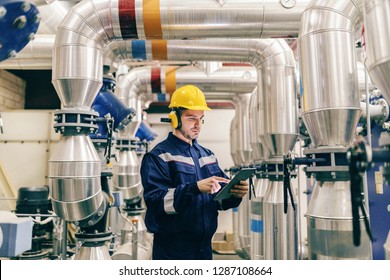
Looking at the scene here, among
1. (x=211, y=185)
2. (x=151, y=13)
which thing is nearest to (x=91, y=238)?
(x=211, y=185)

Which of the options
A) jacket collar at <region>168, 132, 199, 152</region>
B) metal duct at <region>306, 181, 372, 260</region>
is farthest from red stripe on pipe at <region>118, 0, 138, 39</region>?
metal duct at <region>306, 181, 372, 260</region>

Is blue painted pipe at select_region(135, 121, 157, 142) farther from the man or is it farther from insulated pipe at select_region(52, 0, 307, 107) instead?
the man

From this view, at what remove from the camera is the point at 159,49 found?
1.99 metres

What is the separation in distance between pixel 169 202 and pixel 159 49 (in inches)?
46.1

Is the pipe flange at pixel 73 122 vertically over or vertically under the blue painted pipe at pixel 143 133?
under

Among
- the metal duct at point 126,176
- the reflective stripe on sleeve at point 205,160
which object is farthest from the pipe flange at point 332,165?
the metal duct at point 126,176

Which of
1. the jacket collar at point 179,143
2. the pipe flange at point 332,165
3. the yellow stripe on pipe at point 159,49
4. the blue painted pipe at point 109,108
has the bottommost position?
the pipe flange at point 332,165

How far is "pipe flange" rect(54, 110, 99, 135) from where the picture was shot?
4.27 ft

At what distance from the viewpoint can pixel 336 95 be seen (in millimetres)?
991

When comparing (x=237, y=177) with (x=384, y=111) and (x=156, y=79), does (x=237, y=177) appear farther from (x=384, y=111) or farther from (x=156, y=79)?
(x=156, y=79)

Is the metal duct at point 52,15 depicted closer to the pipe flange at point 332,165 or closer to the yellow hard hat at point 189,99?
the yellow hard hat at point 189,99

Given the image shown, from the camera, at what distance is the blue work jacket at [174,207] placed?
118cm

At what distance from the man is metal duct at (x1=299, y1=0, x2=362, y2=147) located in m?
0.35

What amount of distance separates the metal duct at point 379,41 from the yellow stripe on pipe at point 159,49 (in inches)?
55.0
